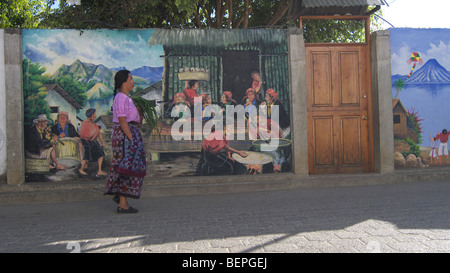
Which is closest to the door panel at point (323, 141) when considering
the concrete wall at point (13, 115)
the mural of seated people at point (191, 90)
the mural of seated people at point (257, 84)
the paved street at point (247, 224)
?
the paved street at point (247, 224)

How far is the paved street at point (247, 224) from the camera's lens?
11.3 feet

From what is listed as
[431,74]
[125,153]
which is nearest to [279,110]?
[431,74]

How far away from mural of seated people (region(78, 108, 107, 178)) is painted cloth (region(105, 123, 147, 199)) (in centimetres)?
183

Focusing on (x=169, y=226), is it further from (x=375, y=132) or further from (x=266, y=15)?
(x=266, y=15)

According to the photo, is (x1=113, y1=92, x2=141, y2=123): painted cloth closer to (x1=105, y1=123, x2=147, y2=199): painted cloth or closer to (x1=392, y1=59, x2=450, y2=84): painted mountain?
(x1=105, y1=123, x2=147, y2=199): painted cloth

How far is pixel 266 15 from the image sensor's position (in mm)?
12336

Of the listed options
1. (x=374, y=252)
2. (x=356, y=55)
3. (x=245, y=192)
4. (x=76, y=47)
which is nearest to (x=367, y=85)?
(x=356, y=55)

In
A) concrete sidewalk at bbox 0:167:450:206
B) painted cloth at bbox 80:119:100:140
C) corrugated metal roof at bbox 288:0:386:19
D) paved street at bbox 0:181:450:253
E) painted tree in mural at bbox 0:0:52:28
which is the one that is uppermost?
painted tree in mural at bbox 0:0:52:28

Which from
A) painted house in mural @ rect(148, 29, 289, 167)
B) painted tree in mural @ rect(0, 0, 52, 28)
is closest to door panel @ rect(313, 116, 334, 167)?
painted house in mural @ rect(148, 29, 289, 167)

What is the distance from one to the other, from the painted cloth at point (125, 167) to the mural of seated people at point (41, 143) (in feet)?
7.03

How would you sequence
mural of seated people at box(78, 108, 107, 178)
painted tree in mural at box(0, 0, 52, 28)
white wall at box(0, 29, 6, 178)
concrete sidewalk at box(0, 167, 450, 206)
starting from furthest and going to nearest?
painted tree in mural at box(0, 0, 52, 28) < mural of seated people at box(78, 108, 107, 178) < white wall at box(0, 29, 6, 178) < concrete sidewalk at box(0, 167, 450, 206)

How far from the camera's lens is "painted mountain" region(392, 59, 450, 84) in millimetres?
7438

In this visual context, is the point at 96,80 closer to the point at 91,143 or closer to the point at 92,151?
the point at 91,143

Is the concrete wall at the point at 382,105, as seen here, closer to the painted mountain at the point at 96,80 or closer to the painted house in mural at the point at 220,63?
the painted house in mural at the point at 220,63
